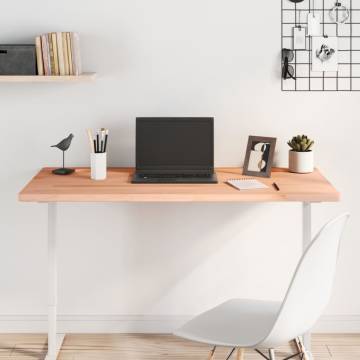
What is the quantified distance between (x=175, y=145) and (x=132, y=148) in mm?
269

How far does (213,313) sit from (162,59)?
1.29 m

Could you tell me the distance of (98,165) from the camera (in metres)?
3.29

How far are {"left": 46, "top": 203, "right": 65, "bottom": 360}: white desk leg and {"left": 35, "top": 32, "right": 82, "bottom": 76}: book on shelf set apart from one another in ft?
1.96

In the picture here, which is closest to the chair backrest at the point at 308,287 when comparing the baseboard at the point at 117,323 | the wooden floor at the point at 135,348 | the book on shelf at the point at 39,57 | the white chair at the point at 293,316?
the white chair at the point at 293,316

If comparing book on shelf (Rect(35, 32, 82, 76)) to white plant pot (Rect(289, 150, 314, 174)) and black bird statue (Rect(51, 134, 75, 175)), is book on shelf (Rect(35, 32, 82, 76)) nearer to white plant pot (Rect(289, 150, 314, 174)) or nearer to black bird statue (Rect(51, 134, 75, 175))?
black bird statue (Rect(51, 134, 75, 175))

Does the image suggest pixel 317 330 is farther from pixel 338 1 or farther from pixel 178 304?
pixel 338 1

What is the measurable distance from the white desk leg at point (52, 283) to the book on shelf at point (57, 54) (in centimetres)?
60

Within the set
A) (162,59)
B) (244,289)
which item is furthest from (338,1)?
(244,289)

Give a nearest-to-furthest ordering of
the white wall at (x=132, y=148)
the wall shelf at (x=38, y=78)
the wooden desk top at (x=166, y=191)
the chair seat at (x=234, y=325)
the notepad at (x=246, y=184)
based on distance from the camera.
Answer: the chair seat at (x=234, y=325), the wooden desk top at (x=166, y=191), the notepad at (x=246, y=184), the wall shelf at (x=38, y=78), the white wall at (x=132, y=148)

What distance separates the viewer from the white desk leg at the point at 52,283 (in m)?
3.36

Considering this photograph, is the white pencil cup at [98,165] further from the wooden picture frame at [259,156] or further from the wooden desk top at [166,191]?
the wooden picture frame at [259,156]

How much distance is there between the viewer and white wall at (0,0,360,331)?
138 inches

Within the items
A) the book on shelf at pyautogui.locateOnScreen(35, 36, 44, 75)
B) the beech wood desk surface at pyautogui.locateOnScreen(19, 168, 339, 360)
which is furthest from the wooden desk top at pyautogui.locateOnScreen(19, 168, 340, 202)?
the book on shelf at pyautogui.locateOnScreen(35, 36, 44, 75)

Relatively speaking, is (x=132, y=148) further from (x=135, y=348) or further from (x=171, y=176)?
(x=135, y=348)
